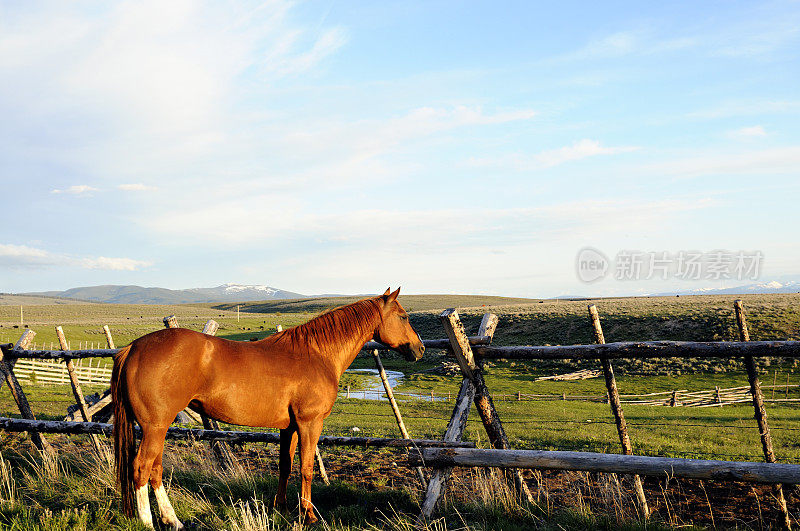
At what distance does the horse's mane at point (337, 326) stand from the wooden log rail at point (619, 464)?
4.81ft

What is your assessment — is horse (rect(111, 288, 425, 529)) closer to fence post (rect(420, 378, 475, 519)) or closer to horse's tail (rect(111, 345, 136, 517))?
horse's tail (rect(111, 345, 136, 517))

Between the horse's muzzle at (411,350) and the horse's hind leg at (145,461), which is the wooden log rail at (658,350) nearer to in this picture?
the horse's muzzle at (411,350)

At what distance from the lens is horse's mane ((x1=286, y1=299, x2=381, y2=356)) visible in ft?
17.9

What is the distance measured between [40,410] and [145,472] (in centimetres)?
1644

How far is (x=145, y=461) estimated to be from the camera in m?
4.73

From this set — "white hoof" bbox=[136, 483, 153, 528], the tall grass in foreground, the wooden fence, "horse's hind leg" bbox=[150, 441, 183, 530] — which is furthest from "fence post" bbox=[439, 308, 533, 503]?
the wooden fence

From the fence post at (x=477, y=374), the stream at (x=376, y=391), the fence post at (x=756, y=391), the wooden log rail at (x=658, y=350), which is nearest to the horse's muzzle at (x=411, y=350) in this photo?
the fence post at (x=477, y=374)

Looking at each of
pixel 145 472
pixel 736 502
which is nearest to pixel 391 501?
pixel 145 472

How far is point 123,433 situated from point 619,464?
4.58m

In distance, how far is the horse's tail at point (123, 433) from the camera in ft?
15.8

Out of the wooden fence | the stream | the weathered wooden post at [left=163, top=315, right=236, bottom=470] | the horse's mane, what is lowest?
the stream

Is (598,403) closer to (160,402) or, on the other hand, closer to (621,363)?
(621,363)

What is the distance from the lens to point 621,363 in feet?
117

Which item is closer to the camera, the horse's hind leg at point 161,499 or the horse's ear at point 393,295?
the horse's hind leg at point 161,499
